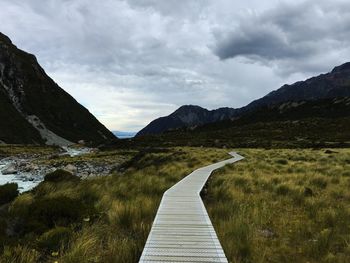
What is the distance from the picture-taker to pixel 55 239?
7.18m

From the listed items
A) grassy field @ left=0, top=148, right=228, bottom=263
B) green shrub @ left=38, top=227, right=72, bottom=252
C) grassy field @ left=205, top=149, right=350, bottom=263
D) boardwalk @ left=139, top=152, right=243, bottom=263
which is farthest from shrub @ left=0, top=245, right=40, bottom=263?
grassy field @ left=205, top=149, right=350, bottom=263

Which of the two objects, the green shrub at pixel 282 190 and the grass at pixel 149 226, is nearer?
the grass at pixel 149 226

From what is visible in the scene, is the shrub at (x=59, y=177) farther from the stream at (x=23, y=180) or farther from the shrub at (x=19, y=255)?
the shrub at (x=19, y=255)

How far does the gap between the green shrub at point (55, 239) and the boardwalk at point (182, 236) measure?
5.57 feet

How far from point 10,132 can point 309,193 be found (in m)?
135

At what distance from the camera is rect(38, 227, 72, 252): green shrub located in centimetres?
698

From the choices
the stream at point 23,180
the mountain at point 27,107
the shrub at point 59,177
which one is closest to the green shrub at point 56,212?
the shrub at point 59,177

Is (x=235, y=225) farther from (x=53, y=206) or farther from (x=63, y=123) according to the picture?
(x=63, y=123)

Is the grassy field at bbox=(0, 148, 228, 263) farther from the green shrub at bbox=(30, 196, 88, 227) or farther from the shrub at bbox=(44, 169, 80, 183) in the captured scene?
the shrub at bbox=(44, 169, 80, 183)

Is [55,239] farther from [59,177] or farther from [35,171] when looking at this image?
[35,171]

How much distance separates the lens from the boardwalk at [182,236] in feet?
19.8

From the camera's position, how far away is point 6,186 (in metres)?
13.0

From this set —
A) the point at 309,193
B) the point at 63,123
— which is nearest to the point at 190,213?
the point at 309,193

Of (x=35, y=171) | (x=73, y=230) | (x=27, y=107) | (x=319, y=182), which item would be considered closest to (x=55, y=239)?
(x=73, y=230)
